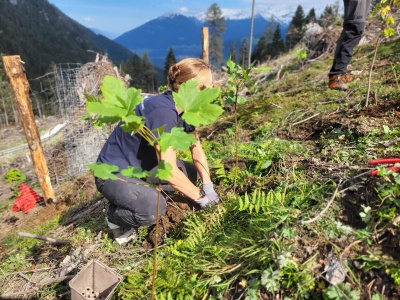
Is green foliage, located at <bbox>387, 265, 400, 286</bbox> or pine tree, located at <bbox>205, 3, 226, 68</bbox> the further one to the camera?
pine tree, located at <bbox>205, 3, 226, 68</bbox>

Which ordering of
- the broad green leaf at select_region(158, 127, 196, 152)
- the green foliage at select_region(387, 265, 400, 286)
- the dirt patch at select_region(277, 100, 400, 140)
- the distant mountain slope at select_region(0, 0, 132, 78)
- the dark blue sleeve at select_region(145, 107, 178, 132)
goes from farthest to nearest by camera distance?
the distant mountain slope at select_region(0, 0, 132, 78) → the dirt patch at select_region(277, 100, 400, 140) → the dark blue sleeve at select_region(145, 107, 178, 132) → the green foliage at select_region(387, 265, 400, 286) → the broad green leaf at select_region(158, 127, 196, 152)

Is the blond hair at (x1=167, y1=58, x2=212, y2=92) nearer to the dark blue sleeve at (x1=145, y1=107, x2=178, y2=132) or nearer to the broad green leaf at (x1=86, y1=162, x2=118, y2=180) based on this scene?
the dark blue sleeve at (x1=145, y1=107, x2=178, y2=132)

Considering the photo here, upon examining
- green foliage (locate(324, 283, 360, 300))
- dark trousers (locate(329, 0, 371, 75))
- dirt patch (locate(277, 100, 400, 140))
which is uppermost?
dark trousers (locate(329, 0, 371, 75))

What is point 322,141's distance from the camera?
10.5 feet

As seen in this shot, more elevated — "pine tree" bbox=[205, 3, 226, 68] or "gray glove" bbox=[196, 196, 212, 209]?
"pine tree" bbox=[205, 3, 226, 68]

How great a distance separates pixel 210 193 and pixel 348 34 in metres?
3.78

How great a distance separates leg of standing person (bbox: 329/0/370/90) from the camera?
14.9ft

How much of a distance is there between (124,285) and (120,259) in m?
0.45

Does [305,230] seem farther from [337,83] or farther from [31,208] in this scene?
[31,208]

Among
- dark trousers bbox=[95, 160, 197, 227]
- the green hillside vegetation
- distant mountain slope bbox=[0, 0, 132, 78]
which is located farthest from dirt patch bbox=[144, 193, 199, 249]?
distant mountain slope bbox=[0, 0, 132, 78]

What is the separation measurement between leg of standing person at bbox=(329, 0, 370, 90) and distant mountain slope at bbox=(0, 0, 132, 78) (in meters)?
72.1

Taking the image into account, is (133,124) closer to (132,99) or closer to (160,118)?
(132,99)

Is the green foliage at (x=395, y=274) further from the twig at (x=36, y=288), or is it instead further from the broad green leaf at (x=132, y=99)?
the twig at (x=36, y=288)

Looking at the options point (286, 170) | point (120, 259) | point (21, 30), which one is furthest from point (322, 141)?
point (21, 30)
